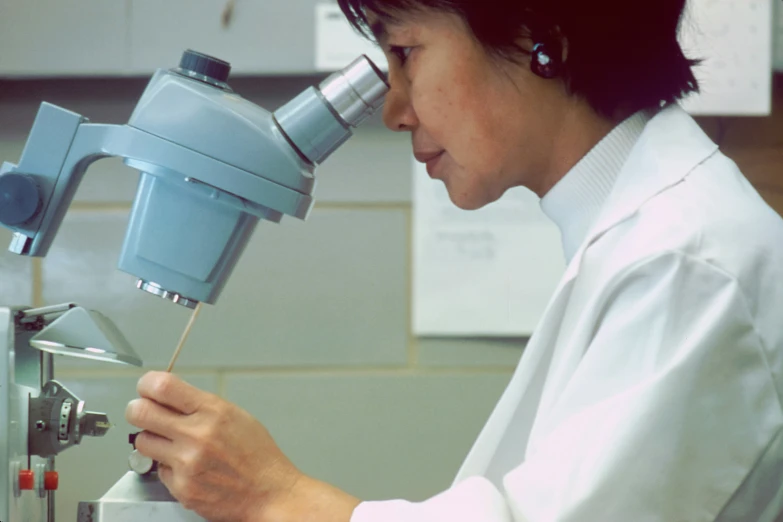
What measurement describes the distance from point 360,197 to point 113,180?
462mm

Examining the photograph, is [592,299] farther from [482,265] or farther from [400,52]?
[482,265]

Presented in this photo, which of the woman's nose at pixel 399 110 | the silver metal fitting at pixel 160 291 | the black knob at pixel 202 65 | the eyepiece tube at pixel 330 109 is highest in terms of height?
the black knob at pixel 202 65

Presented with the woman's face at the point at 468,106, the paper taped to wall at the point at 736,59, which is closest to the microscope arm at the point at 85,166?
the woman's face at the point at 468,106

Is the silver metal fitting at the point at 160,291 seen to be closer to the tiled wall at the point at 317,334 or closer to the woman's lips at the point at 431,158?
the woman's lips at the point at 431,158

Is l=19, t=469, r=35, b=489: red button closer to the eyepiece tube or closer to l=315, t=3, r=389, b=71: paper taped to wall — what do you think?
the eyepiece tube

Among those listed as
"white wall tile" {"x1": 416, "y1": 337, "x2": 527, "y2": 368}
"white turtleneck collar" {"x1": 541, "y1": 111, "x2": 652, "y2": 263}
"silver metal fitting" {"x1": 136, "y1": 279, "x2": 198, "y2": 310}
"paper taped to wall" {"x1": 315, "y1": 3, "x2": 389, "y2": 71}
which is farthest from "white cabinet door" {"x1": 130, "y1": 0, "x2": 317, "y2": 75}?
"silver metal fitting" {"x1": 136, "y1": 279, "x2": 198, "y2": 310}

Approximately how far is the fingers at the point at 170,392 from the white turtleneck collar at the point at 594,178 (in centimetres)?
48

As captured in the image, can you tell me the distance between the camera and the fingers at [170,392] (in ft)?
2.86

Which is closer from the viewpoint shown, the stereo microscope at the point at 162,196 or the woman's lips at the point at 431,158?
the stereo microscope at the point at 162,196

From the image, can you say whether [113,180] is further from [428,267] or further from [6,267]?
[428,267]

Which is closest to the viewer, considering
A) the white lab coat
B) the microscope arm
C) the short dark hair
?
the white lab coat

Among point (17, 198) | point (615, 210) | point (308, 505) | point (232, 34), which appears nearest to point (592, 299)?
point (615, 210)

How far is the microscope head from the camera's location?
33.3 inches

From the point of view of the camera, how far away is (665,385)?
0.74m
